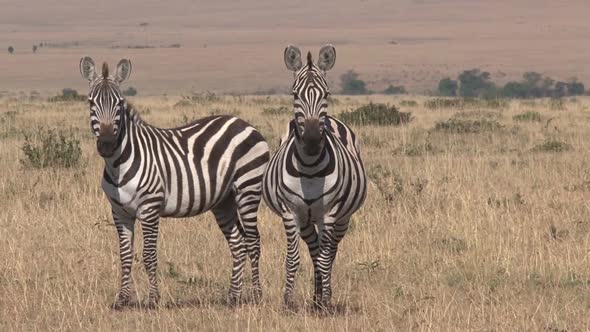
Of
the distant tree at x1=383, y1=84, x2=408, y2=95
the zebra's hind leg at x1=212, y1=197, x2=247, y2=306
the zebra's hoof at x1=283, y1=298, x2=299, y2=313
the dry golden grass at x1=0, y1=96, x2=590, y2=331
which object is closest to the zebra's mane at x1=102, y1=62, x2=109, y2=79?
the zebra's hind leg at x1=212, y1=197, x2=247, y2=306

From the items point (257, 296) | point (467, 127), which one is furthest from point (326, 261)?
point (467, 127)

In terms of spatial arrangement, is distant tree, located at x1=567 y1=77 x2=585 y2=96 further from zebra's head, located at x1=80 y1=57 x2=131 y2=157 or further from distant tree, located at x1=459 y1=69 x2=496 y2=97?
zebra's head, located at x1=80 y1=57 x2=131 y2=157

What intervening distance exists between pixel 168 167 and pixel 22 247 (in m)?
2.62

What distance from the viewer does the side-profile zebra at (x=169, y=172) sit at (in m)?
7.52

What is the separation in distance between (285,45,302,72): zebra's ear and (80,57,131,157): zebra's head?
4.13 feet

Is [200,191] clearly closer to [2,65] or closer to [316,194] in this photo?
[316,194]

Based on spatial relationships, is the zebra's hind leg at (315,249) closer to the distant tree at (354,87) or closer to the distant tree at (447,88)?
the distant tree at (447,88)

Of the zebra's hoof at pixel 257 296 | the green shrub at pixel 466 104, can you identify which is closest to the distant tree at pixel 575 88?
the green shrub at pixel 466 104

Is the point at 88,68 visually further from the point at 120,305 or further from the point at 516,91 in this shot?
the point at 516,91

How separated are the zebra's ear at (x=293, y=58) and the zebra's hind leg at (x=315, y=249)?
1120 millimetres

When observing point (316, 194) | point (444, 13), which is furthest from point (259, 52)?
point (316, 194)

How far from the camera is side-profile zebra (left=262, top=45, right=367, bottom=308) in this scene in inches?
272

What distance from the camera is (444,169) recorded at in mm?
14617

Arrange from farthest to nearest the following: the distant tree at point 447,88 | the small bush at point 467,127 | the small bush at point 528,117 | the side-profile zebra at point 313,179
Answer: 1. the distant tree at point 447,88
2. the small bush at point 528,117
3. the small bush at point 467,127
4. the side-profile zebra at point 313,179
